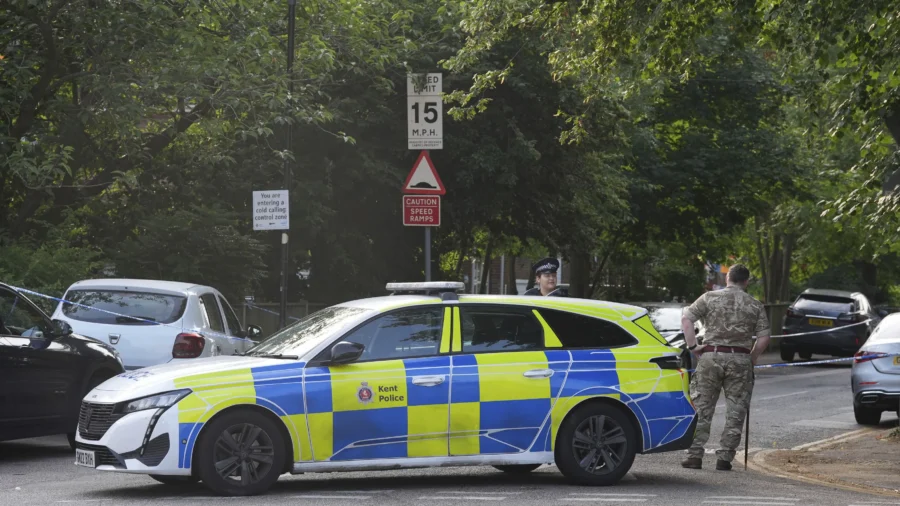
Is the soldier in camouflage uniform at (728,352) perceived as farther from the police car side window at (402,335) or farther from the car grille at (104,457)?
the car grille at (104,457)

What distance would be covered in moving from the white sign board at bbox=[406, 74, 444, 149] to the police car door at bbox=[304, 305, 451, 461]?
7563 millimetres

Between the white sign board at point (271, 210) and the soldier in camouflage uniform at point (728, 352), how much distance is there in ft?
26.5

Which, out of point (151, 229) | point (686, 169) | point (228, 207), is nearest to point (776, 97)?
point (686, 169)

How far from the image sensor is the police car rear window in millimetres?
13836

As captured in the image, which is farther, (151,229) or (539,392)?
(151,229)

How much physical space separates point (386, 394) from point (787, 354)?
24.5 meters

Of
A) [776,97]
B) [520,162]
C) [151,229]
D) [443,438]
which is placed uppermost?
[776,97]

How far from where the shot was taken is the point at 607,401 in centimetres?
1027

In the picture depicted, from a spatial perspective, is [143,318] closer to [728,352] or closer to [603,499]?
[728,352]

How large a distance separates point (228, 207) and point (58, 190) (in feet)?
11.7

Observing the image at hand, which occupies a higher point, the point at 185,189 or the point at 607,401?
the point at 185,189

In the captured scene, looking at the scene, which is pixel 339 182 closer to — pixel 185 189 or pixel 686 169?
pixel 185 189

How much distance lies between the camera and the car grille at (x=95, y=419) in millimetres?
9250

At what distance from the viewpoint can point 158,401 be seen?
9.13 meters
